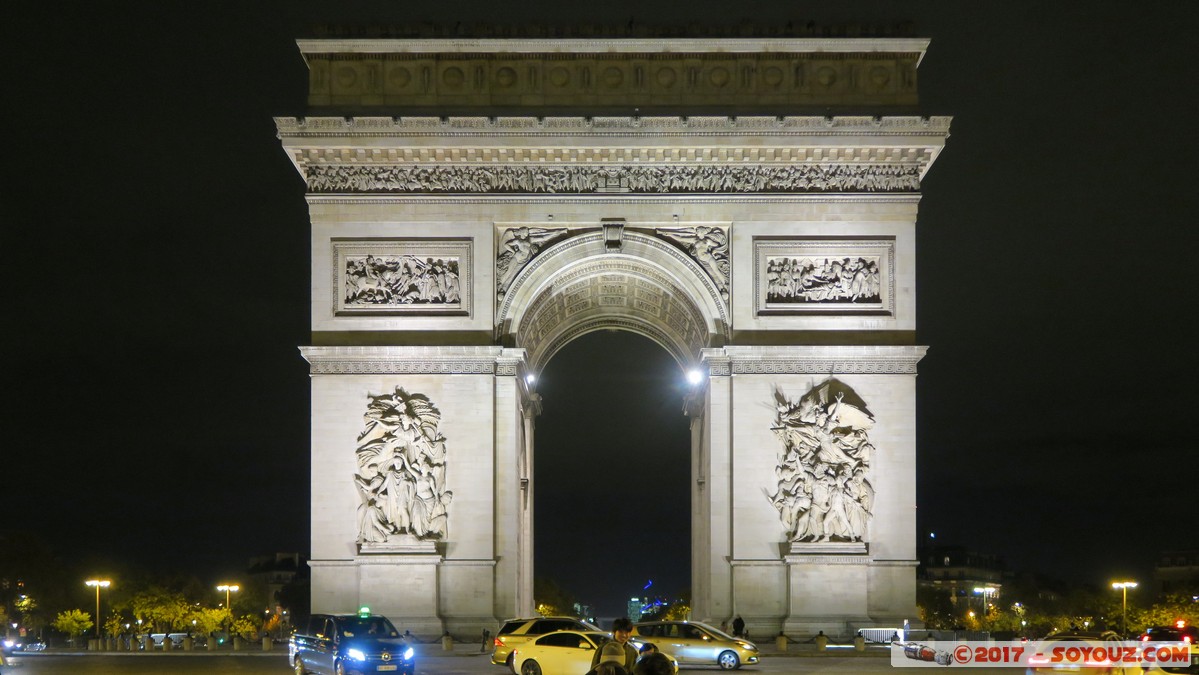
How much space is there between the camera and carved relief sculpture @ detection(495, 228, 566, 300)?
3891cm

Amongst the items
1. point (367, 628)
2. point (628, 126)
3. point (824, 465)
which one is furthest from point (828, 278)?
point (367, 628)

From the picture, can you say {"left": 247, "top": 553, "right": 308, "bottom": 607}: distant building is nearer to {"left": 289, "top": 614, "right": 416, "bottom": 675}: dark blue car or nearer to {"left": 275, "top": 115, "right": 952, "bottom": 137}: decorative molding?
{"left": 275, "top": 115, "right": 952, "bottom": 137}: decorative molding

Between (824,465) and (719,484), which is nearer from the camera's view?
(824,465)

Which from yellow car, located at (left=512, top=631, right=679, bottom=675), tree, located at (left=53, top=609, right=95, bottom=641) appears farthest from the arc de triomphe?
tree, located at (left=53, top=609, right=95, bottom=641)

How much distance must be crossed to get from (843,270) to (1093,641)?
18.6 meters

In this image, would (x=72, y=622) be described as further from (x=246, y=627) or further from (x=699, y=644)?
(x=699, y=644)

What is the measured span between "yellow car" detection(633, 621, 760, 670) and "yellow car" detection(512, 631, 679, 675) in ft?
10.2

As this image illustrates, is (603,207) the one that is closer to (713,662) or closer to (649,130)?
(649,130)

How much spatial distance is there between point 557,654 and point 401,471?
10404 mm

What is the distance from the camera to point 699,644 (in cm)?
3225

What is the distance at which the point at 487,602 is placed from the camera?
37.6 meters

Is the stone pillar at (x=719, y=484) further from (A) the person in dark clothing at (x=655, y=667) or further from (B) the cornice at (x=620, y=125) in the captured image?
(A) the person in dark clothing at (x=655, y=667)

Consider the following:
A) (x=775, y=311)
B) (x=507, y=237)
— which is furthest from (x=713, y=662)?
(x=507, y=237)

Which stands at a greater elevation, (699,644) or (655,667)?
(655,667)
